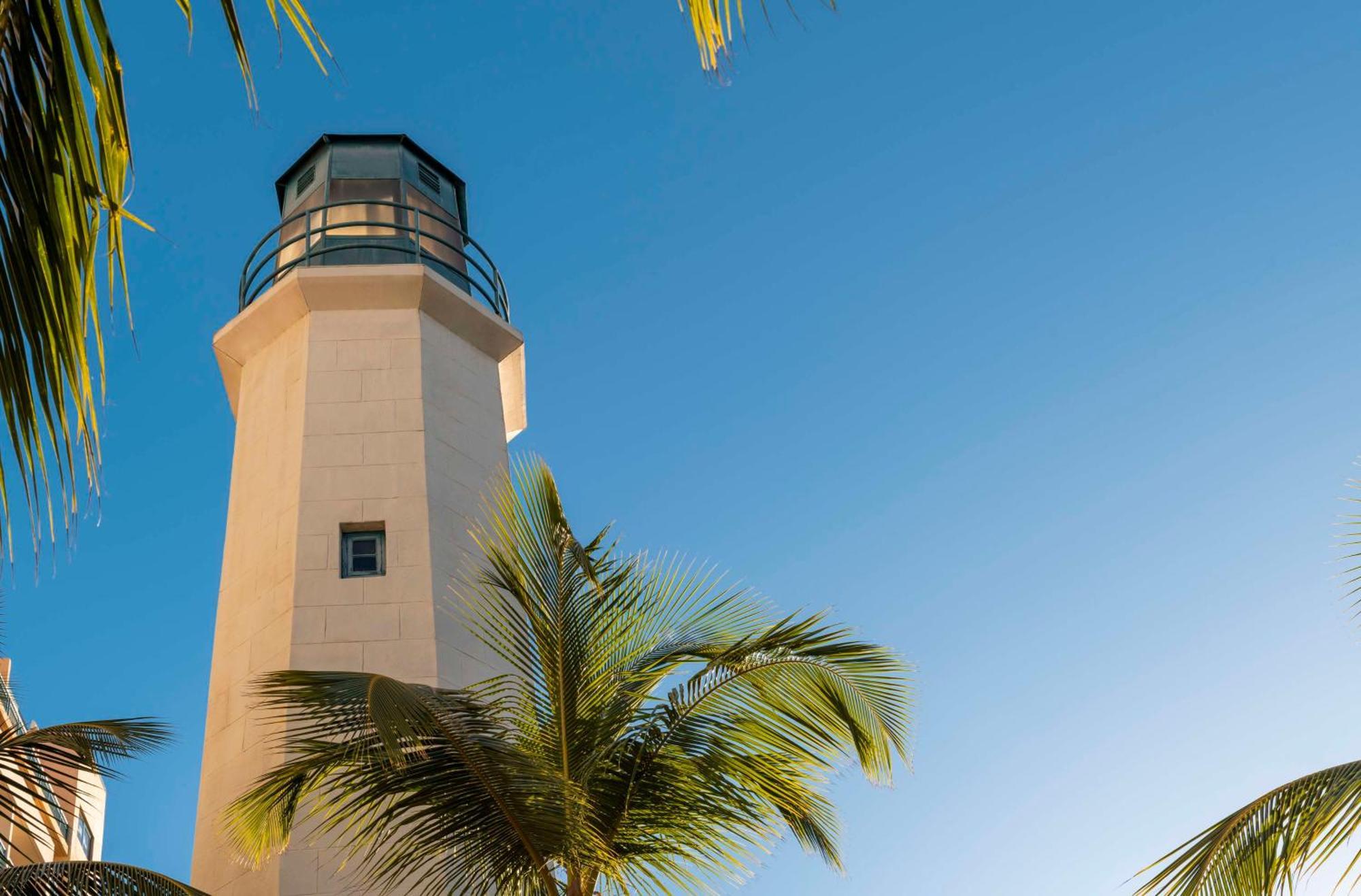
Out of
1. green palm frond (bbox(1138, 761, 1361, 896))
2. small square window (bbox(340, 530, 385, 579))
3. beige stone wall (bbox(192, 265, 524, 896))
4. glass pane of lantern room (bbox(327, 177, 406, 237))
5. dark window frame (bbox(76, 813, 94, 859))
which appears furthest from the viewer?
dark window frame (bbox(76, 813, 94, 859))

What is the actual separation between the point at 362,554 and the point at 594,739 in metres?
6.55

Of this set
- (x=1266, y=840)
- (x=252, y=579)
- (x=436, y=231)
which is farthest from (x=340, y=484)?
(x=1266, y=840)

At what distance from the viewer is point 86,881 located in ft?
33.8

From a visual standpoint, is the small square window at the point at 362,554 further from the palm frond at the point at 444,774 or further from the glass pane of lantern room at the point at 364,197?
the glass pane of lantern room at the point at 364,197

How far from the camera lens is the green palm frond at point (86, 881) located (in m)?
10.1

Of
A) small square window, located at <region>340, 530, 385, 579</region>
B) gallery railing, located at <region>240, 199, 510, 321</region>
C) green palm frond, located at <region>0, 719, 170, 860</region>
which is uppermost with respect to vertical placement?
gallery railing, located at <region>240, 199, 510, 321</region>

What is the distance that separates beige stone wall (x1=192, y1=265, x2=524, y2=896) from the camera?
15492 millimetres

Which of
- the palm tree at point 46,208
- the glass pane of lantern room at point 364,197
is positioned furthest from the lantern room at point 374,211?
the palm tree at point 46,208

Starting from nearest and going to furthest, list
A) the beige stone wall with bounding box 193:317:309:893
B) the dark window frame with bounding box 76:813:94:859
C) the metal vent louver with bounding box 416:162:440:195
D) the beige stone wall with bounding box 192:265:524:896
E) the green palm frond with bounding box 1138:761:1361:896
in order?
1. the green palm frond with bounding box 1138:761:1361:896
2. the beige stone wall with bounding box 193:317:309:893
3. the beige stone wall with bounding box 192:265:524:896
4. the metal vent louver with bounding box 416:162:440:195
5. the dark window frame with bounding box 76:813:94:859

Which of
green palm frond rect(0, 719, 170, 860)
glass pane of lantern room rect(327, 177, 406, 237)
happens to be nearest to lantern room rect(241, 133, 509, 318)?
glass pane of lantern room rect(327, 177, 406, 237)

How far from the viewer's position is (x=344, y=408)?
58.0 ft

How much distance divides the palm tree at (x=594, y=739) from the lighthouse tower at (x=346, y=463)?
4.04 metres

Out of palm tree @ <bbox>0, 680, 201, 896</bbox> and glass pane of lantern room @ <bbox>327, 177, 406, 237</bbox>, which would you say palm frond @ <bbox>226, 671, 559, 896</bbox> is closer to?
palm tree @ <bbox>0, 680, 201, 896</bbox>

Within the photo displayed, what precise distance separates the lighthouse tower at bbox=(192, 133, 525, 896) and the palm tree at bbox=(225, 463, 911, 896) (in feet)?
13.3
